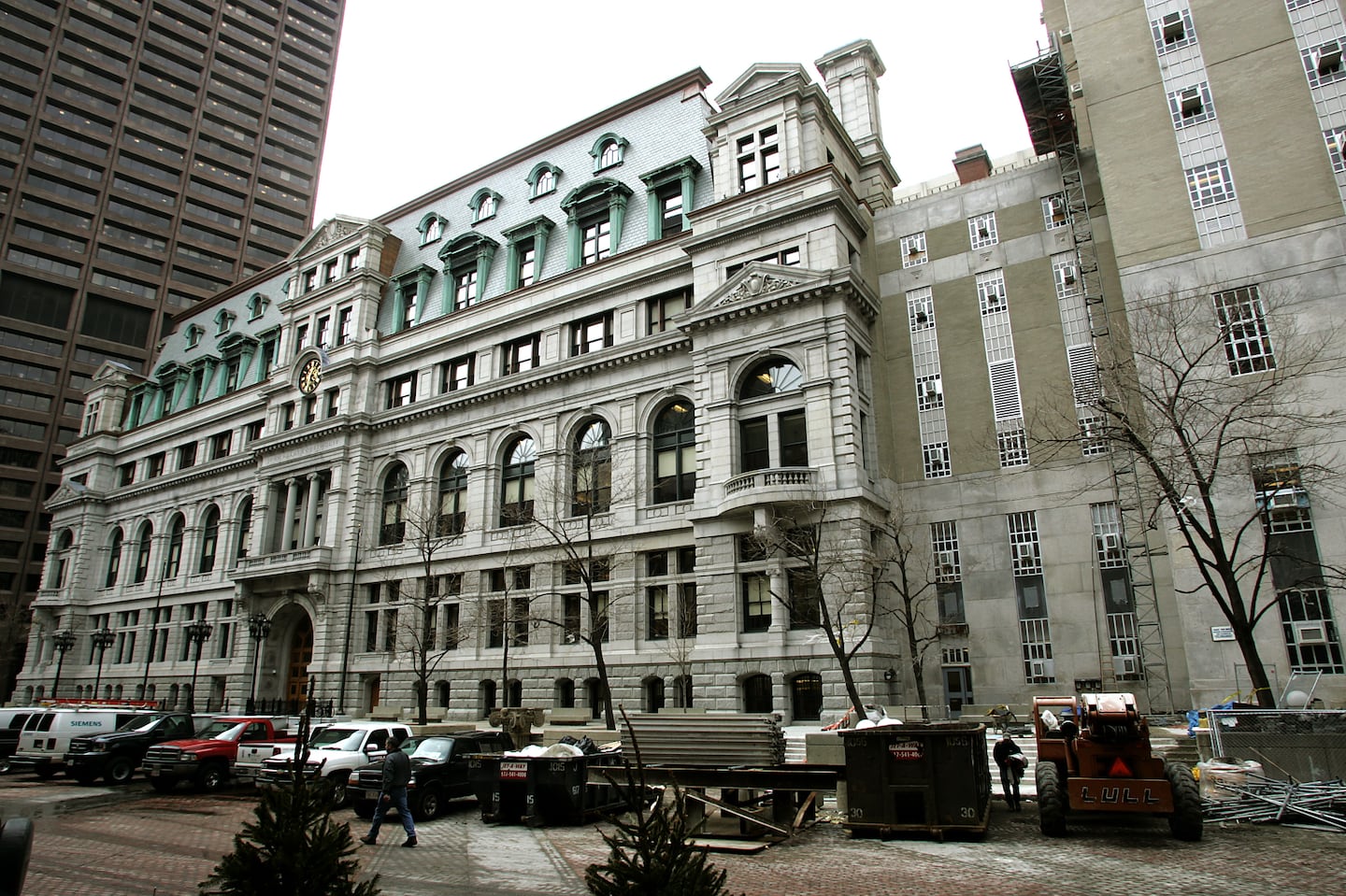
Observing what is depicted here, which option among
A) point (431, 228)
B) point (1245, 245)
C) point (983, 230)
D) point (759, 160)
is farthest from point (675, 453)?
point (431, 228)

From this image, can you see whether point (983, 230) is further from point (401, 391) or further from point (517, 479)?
point (401, 391)

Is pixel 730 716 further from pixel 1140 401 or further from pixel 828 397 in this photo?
pixel 1140 401

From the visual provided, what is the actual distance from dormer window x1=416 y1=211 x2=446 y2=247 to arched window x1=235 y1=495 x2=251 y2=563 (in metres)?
22.2

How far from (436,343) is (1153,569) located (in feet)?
124

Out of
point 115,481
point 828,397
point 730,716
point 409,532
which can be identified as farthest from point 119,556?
point 730,716

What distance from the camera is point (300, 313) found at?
5778cm

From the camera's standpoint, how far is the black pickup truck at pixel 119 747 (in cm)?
2467

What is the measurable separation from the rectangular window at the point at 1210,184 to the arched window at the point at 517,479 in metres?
30.6

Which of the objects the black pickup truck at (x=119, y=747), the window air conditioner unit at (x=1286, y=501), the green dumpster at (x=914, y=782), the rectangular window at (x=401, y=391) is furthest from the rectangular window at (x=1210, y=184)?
the rectangular window at (x=401, y=391)

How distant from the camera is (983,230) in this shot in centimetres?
3756

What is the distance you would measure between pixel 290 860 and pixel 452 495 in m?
41.1

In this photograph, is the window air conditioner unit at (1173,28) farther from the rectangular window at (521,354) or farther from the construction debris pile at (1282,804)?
the rectangular window at (521,354)

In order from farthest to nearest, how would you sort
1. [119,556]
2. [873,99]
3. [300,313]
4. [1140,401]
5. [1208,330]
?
1. [119,556]
2. [300,313]
3. [873,99]
4. [1140,401]
5. [1208,330]

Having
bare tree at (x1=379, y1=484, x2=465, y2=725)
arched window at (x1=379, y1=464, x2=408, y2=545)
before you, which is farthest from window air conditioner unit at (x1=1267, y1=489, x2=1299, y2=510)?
arched window at (x1=379, y1=464, x2=408, y2=545)
